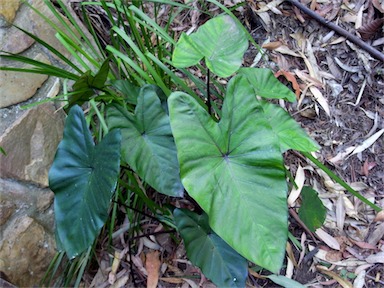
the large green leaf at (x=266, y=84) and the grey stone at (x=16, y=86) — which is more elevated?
the grey stone at (x=16, y=86)

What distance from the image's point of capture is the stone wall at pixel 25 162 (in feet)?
4.29

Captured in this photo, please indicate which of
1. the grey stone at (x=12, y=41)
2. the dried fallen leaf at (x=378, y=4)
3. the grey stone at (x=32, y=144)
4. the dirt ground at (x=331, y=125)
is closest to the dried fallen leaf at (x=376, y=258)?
the dirt ground at (x=331, y=125)

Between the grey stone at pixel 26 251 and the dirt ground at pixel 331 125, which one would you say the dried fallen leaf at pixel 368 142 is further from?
the grey stone at pixel 26 251

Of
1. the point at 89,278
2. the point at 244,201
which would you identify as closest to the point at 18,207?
the point at 89,278

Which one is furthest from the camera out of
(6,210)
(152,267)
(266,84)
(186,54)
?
(152,267)

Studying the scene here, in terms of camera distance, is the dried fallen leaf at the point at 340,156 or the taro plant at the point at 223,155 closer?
the taro plant at the point at 223,155

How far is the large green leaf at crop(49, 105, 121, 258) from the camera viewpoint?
3.09ft

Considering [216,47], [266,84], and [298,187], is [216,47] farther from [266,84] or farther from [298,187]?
Answer: [298,187]

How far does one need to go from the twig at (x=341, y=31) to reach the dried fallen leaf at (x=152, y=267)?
112 centimetres

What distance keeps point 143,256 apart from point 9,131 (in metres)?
0.59

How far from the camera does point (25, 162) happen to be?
137 cm

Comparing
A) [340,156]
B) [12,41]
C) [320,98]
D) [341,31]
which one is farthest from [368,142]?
[12,41]

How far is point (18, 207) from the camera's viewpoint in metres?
1.34

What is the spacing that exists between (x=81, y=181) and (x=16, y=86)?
2.05ft
